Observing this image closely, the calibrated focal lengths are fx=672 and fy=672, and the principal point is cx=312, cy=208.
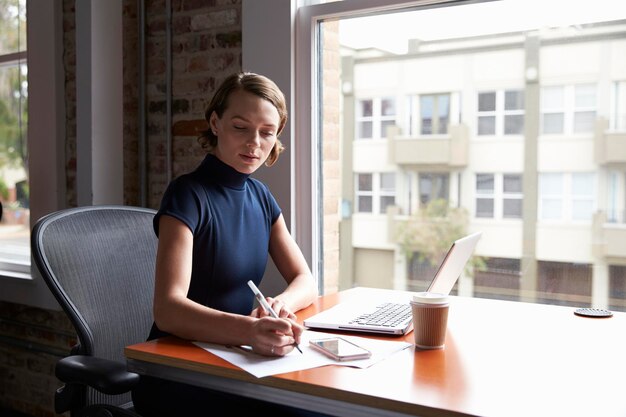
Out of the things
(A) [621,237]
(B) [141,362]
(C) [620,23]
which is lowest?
(B) [141,362]

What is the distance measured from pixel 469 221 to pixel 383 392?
1.25 meters

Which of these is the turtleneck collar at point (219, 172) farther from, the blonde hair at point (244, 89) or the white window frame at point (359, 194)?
the white window frame at point (359, 194)

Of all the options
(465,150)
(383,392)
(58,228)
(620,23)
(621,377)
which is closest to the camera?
(383,392)

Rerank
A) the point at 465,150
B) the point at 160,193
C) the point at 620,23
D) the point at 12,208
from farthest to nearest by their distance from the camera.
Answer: the point at 12,208 → the point at 160,193 → the point at 465,150 → the point at 620,23

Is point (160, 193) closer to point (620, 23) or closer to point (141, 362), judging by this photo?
point (141, 362)

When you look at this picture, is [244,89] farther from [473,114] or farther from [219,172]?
[473,114]

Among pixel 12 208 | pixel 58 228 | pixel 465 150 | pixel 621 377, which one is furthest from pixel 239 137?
pixel 12 208

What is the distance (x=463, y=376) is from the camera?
130cm

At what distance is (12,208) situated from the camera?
356cm

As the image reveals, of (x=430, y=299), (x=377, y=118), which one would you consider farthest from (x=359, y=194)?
(x=430, y=299)

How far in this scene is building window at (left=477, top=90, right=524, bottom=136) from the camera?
223 centimetres

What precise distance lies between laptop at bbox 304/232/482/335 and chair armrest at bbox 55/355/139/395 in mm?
466

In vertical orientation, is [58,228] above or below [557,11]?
below

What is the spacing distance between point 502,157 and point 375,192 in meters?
0.48
